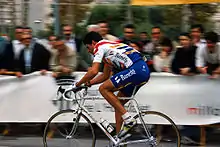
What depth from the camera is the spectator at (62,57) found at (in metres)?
9.49

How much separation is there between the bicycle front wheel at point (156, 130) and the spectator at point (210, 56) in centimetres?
171

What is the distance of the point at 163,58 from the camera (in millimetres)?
9422

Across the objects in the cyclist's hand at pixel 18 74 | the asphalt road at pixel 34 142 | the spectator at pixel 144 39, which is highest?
the spectator at pixel 144 39

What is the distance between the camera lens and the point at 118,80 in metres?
7.13

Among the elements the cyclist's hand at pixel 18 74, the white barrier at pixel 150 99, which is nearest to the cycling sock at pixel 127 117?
the white barrier at pixel 150 99

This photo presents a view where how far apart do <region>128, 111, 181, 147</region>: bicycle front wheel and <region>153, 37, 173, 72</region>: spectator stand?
6.19 ft

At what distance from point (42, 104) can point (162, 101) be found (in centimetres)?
209

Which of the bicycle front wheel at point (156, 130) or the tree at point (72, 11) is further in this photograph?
the tree at point (72, 11)

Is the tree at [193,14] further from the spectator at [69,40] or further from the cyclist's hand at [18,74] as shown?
the cyclist's hand at [18,74]

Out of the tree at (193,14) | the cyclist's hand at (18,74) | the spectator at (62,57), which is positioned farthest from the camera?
A: the tree at (193,14)

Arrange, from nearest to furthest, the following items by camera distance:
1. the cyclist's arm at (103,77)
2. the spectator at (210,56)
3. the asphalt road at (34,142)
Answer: the cyclist's arm at (103,77) < the asphalt road at (34,142) < the spectator at (210,56)

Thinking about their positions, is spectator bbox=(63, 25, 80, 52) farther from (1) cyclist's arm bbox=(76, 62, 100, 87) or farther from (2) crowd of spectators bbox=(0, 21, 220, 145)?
(1) cyclist's arm bbox=(76, 62, 100, 87)

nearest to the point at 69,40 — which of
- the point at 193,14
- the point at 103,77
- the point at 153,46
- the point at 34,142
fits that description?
the point at 153,46

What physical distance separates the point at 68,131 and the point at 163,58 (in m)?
2.61
